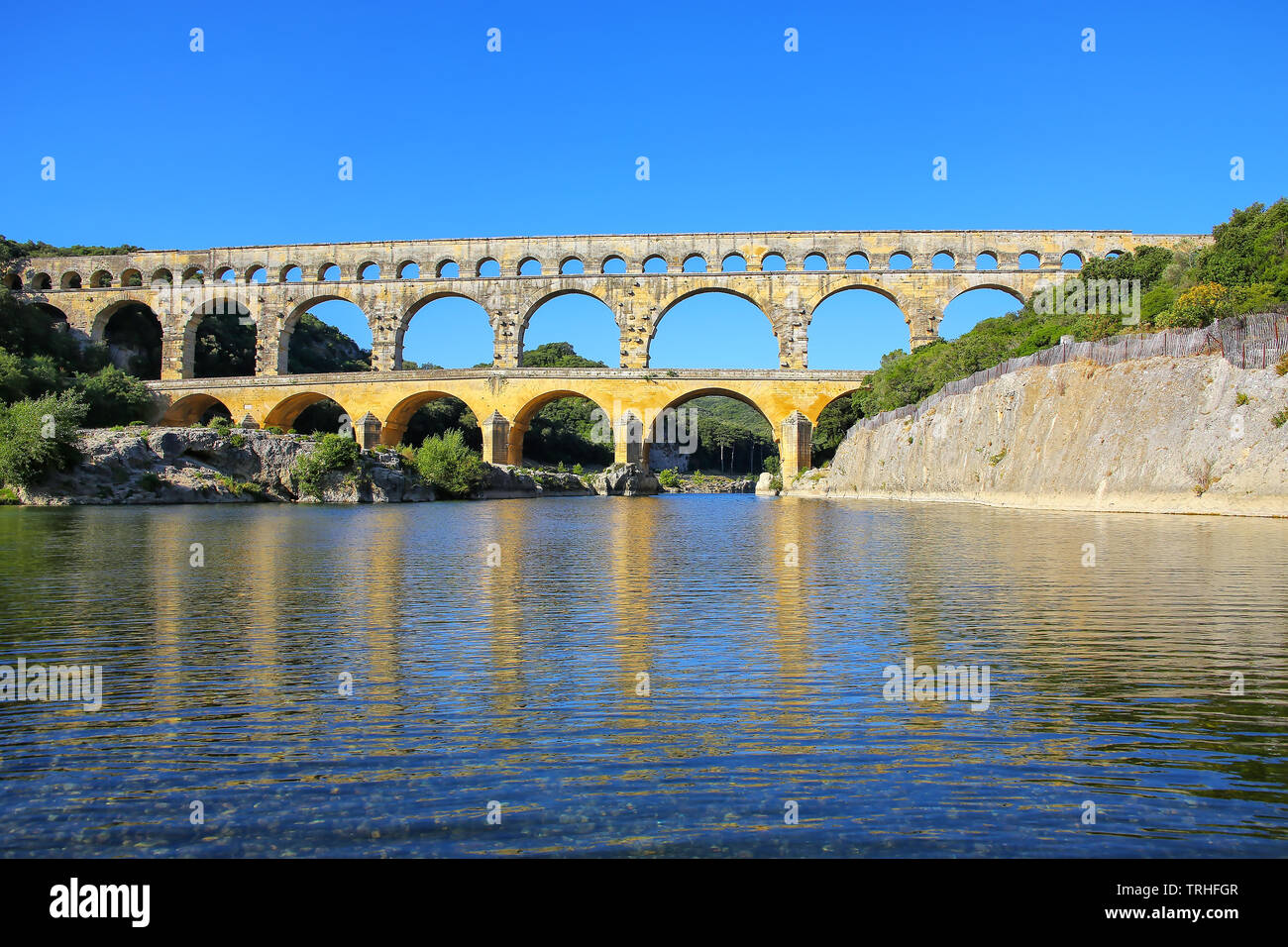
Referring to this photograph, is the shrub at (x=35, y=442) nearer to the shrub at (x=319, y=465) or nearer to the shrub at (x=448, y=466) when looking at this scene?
the shrub at (x=319, y=465)

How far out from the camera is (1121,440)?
61.9 ft

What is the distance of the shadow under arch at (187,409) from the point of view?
45406 millimetres

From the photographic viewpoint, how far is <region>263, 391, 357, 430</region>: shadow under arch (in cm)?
4512

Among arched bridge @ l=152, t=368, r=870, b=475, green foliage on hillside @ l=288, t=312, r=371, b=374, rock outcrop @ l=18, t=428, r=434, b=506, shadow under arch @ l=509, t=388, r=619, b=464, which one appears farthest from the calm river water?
green foliage on hillside @ l=288, t=312, r=371, b=374

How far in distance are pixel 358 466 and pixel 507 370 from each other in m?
14.8

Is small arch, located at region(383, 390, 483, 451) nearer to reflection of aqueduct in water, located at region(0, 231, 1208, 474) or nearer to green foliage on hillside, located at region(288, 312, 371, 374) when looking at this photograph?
reflection of aqueduct in water, located at region(0, 231, 1208, 474)

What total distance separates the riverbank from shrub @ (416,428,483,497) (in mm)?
543

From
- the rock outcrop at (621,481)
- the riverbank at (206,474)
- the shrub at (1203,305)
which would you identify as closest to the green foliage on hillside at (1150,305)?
the shrub at (1203,305)

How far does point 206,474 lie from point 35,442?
468cm

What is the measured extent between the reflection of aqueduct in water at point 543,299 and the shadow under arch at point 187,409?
0.32 ft
